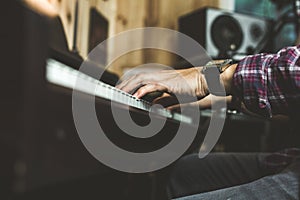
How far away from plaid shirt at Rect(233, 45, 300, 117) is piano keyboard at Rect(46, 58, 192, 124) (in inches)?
7.4

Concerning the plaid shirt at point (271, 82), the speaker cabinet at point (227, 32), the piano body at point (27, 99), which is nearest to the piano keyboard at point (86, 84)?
the piano body at point (27, 99)

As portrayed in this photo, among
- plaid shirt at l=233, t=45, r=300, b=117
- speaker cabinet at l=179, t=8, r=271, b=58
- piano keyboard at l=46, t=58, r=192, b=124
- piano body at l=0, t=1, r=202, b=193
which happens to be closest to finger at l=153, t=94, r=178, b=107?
piano keyboard at l=46, t=58, r=192, b=124

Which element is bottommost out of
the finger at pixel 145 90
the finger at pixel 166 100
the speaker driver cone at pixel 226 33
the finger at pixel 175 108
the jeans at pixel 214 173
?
the jeans at pixel 214 173

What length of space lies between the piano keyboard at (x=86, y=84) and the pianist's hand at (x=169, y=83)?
0.03 meters

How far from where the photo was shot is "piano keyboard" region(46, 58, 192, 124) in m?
0.41

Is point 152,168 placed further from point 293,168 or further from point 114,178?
point 293,168

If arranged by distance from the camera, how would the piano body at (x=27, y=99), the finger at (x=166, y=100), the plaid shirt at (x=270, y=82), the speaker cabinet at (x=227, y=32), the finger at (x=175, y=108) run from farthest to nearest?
1. the speaker cabinet at (x=227, y=32)
2. the finger at (x=175, y=108)
3. the finger at (x=166, y=100)
4. the plaid shirt at (x=270, y=82)
5. the piano body at (x=27, y=99)

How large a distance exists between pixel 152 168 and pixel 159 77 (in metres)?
0.51

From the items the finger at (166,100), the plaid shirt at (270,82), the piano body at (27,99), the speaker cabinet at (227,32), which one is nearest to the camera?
the piano body at (27,99)

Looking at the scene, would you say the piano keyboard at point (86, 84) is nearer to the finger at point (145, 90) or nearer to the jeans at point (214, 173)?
the finger at point (145, 90)

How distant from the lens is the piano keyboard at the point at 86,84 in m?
0.41

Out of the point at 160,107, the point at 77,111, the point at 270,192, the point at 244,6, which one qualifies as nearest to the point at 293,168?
→ the point at 270,192

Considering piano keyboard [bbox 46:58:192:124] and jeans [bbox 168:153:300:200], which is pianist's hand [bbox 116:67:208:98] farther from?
jeans [bbox 168:153:300:200]

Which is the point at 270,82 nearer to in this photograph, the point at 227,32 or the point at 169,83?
the point at 169,83
